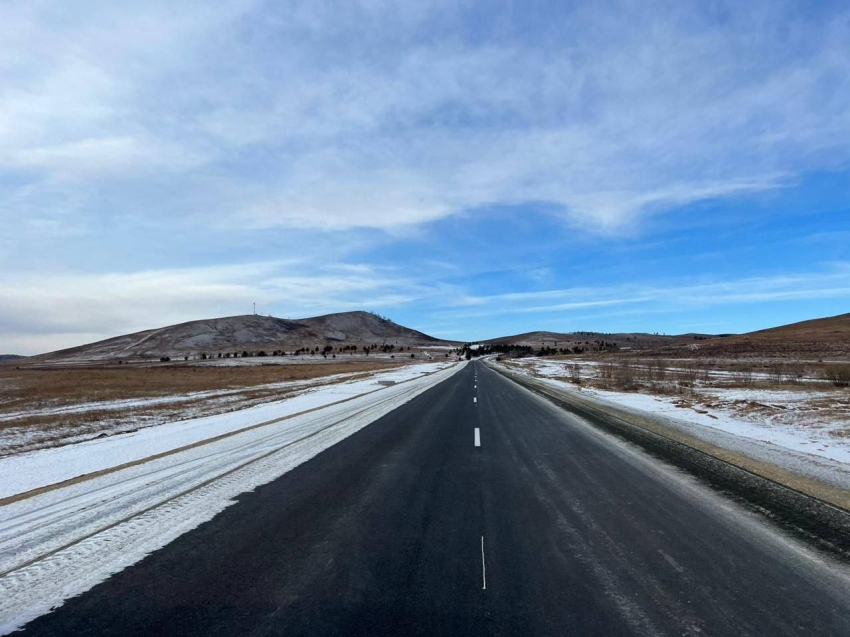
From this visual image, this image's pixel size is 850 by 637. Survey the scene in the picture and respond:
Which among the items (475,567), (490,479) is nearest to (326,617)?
(475,567)

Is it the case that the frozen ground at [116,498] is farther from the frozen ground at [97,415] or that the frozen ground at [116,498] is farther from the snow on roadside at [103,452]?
the frozen ground at [97,415]

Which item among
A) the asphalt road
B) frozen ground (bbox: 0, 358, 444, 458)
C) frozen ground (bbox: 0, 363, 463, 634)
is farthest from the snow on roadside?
the asphalt road

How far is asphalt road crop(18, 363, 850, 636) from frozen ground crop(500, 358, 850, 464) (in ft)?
19.3

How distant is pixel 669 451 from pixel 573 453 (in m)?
2.02

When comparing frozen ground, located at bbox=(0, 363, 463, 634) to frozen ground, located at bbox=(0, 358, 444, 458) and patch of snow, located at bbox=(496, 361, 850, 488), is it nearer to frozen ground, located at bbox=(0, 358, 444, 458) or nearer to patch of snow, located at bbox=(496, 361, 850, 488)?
frozen ground, located at bbox=(0, 358, 444, 458)

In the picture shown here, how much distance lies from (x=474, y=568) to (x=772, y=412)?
52.5 feet

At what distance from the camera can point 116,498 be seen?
7039mm

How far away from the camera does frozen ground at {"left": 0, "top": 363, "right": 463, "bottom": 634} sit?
4578 millimetres

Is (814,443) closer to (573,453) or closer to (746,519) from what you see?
(573,453)

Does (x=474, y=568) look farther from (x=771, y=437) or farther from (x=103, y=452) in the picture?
(x=771, y=437)

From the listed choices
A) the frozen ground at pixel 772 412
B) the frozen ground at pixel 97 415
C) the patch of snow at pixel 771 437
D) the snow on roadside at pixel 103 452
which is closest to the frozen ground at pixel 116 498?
the snow on roadside at pixel 103 452

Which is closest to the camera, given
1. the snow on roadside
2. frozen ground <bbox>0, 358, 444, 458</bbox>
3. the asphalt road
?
the asphalt road

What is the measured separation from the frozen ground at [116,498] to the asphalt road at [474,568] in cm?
37

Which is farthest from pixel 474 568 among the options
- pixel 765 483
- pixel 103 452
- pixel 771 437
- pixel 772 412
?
pixel 772 412
